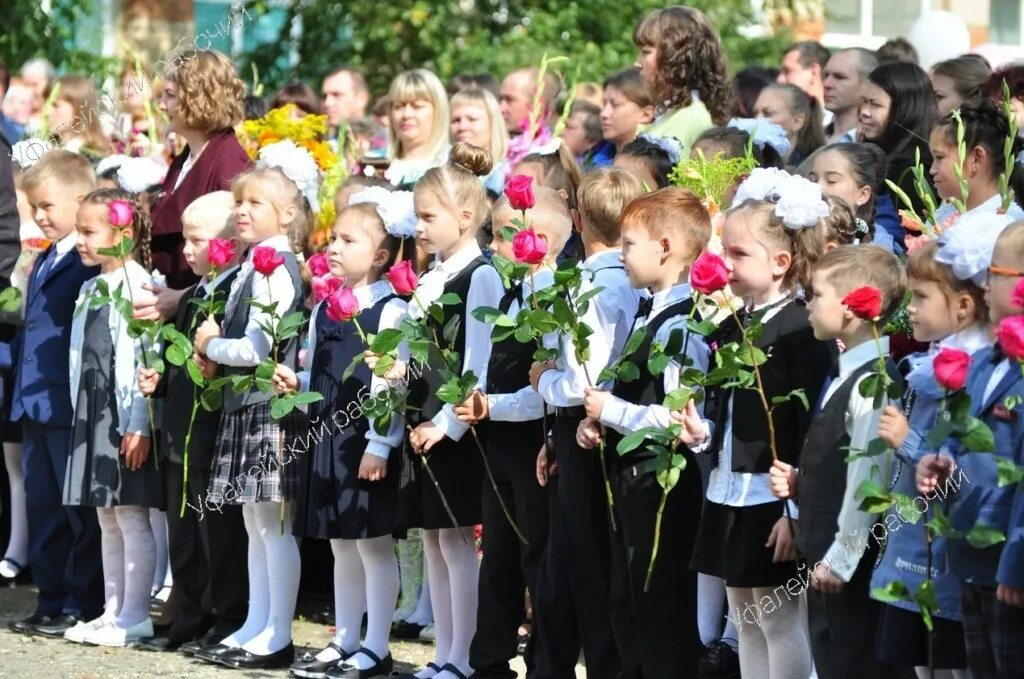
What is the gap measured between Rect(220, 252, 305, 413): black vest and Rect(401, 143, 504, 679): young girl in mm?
681

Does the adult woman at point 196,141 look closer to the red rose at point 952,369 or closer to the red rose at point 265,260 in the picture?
the red rose at point 265,260

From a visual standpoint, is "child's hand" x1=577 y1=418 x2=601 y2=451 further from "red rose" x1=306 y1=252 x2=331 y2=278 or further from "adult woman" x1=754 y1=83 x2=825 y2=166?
"adult woman" x1=754 y1=83 x2=825 y2=166

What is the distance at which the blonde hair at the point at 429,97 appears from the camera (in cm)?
813

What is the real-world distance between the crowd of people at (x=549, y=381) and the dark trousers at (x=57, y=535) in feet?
0.05

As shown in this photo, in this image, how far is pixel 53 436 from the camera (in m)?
7.52

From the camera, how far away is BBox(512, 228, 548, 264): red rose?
202 inches

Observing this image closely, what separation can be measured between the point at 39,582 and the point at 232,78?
91.7 inches

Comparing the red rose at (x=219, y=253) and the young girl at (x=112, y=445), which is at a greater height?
the red rose at (x=219, y=253)

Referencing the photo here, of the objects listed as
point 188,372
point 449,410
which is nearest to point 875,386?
point 449,410

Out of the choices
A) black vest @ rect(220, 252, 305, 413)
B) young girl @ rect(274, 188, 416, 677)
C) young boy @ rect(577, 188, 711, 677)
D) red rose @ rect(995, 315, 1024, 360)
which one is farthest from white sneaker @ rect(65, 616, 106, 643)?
red rose @ rect(995, 315, 1024, 360)

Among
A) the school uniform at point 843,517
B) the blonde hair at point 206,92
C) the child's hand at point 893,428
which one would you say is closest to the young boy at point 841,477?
the school uniform at point 843,517

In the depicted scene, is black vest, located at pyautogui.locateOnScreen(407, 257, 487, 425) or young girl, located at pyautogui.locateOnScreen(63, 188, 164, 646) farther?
young girl, located at pyautogui.locateOnScreen(63, 188, 164, 646)

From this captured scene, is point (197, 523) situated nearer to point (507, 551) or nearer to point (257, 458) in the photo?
point (257, 458)

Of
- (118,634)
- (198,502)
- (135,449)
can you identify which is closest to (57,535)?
(118,634)
